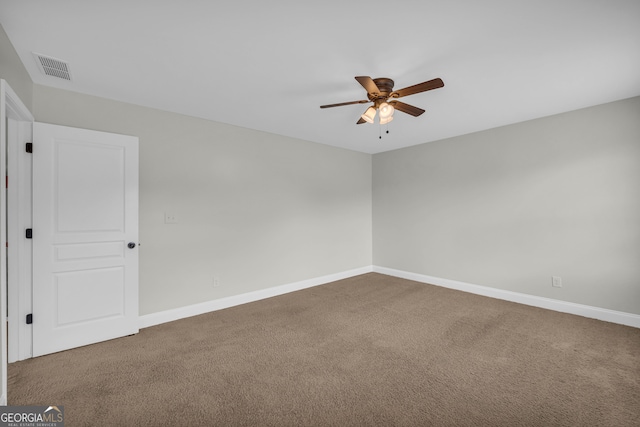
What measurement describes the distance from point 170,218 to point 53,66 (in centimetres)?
171

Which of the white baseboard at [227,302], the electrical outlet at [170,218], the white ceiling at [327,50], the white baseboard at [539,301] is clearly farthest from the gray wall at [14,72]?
the white baseboard at [539,301]

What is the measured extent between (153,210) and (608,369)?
15.2 ft

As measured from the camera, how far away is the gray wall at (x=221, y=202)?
10.3ft

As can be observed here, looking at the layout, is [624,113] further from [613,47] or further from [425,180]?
[425,180]

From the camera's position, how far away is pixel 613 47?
2102mm

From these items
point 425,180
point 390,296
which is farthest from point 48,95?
point 425,180

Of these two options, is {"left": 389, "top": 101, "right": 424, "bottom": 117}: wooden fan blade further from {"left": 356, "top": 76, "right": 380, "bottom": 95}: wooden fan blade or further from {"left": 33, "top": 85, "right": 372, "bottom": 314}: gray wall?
{"left": 33, "top": 85, "right": 372, "bottom": 314}: gray wall

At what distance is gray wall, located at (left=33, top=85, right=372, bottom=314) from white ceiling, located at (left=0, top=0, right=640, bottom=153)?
296mm

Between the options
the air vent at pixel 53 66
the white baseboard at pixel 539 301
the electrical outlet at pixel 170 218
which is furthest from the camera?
the electrical outlet at pixel 170 218

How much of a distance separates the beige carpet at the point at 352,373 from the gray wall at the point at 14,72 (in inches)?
89.2

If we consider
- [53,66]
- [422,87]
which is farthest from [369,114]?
[53,66]

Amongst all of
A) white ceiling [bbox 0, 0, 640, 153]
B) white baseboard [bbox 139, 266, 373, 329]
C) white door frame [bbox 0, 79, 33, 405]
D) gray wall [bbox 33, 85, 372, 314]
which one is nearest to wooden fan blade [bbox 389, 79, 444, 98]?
white ceiling [bbox 0, 0, 640, 153]

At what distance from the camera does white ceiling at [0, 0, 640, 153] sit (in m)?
1.71

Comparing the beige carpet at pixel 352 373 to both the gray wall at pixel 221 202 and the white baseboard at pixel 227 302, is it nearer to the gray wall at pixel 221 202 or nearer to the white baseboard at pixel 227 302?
the white baseboard at pixel 227 302
